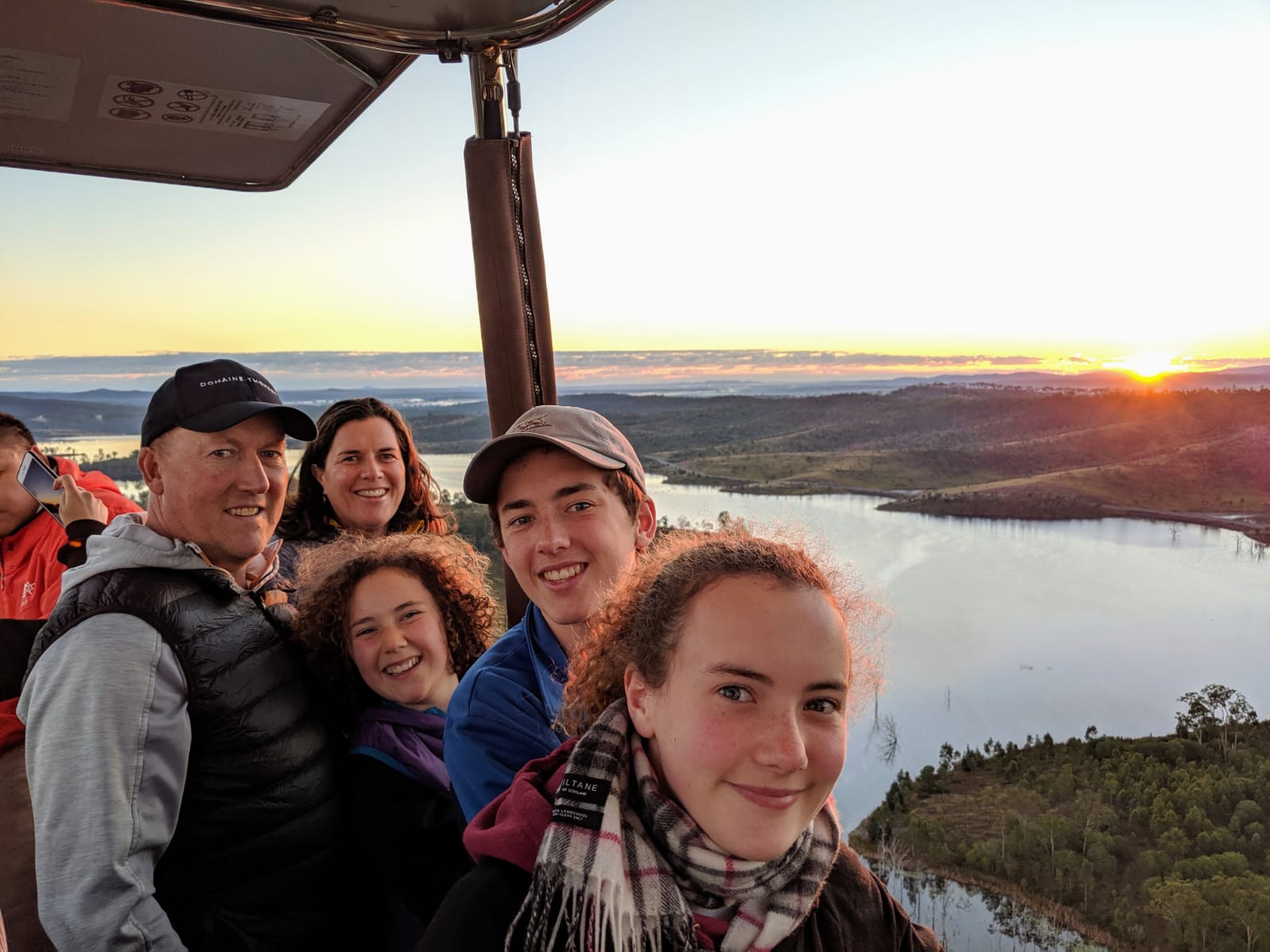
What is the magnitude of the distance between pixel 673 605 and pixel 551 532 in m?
0.33

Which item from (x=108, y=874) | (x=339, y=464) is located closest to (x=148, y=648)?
(x=108, y=874)

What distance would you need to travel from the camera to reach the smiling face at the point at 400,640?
4.87ft

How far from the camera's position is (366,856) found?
1.32 metres

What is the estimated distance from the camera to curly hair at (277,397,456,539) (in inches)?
87.7

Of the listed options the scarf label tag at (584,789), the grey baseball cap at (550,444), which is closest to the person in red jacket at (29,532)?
the grey baseball cap at (550,444)

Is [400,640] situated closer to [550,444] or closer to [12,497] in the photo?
[550,444]

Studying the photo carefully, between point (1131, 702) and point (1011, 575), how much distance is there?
472 millimetres

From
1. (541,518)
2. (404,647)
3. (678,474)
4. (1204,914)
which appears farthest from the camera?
(678,474)

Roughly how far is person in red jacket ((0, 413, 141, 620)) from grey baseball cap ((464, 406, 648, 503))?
134 centimetres

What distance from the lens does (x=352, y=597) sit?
1533 mm

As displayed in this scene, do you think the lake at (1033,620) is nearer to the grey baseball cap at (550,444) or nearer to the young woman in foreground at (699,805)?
the grey baseball cap at (550,444)

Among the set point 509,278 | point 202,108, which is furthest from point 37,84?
point 509,278

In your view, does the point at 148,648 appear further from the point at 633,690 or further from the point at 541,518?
the point at 633,690

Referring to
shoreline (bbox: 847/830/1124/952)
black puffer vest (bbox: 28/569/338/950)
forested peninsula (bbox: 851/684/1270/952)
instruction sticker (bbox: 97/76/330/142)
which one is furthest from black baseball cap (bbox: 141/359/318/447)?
forested peninsula (bbox: 851/684/1270/952)
